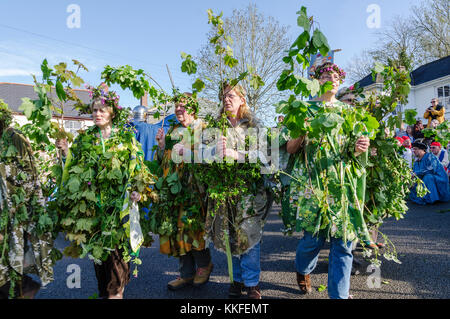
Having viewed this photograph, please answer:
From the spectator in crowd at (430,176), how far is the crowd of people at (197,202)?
678 cm

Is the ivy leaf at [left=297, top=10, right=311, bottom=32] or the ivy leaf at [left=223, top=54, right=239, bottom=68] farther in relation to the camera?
the ivy leaf at [left=223, top=54, right=239, bottom=68]

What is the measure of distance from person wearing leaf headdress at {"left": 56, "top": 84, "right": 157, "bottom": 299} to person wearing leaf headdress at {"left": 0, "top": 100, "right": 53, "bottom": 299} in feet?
0.71

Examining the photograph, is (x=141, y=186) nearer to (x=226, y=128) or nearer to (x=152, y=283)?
(x=226, y=128)

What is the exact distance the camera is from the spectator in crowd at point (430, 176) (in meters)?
8.06

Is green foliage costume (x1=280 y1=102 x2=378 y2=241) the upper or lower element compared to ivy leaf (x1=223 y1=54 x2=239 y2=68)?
lower

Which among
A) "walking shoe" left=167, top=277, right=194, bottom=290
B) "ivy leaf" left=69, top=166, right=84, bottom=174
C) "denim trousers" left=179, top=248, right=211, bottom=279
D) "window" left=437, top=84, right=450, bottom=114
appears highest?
"window" left=437, top=84, right=450, bottom=114

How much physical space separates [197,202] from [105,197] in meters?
0.86

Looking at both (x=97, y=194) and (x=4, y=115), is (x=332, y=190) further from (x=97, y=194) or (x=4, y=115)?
(x=4, y=115)

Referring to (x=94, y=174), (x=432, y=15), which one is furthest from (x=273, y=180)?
(x=432, y=15)

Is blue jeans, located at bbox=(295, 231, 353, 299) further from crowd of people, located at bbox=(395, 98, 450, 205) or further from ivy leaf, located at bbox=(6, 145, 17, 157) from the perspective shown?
crowd of people, located at bbox=(395, 98, 450, 205)

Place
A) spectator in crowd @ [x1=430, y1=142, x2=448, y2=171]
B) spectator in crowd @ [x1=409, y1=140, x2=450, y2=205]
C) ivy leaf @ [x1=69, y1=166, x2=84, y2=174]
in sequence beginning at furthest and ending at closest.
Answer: spectator in crowd @ [x1=430, y1=142, x2=448, y2=171]
spectator in crowd @ [x1=409, y1=140, x2=450, y2=205]
ivy leaf @ [x1=69, y1=166, x2=84, y2=174]

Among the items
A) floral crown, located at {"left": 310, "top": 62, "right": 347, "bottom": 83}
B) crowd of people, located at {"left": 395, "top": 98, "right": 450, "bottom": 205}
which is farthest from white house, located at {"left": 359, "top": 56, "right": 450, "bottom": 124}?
floral crown, located at {"left": 310, "top": 62, "right": 347, "bottom": 83}

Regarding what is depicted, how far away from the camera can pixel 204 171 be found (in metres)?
2.65

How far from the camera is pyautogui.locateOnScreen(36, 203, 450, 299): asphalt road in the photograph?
3096 millimetres
